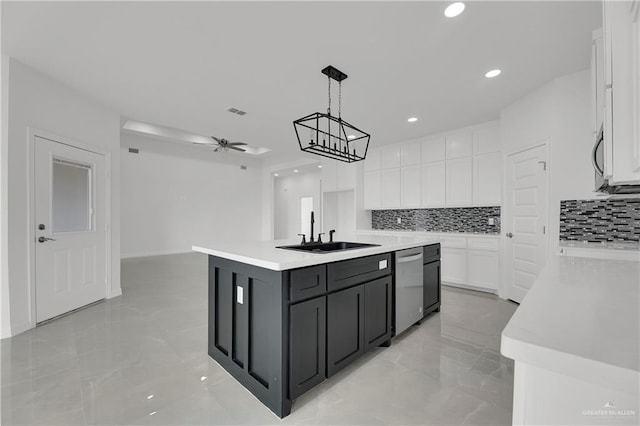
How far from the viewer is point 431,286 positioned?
126 inches

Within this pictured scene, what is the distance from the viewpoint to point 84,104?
3.52m

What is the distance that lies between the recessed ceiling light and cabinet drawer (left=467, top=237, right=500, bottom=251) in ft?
10.8

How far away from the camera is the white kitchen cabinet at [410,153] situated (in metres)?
5.30

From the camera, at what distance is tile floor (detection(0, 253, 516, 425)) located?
5.38ft

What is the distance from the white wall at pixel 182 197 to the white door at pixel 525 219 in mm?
7115

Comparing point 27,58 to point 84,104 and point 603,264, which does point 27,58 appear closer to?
point 84,104

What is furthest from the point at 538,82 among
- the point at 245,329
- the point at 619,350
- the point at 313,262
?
the point at 245,329

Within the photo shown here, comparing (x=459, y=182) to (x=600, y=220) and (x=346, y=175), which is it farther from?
(x=346, y=175)

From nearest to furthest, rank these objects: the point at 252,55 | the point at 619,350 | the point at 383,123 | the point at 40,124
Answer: the point at 619,350
the point at 252,55
the point at 40,124
the point at 383,123

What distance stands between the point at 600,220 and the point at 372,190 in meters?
3.71

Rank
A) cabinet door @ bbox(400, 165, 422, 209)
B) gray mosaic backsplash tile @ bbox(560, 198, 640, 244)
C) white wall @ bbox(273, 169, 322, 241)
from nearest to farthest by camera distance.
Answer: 1. gray mosaic backsplash tile @ bbox(560, 198, 640, 244)
2. cabinet door @ bbox(400, 165, 422, 209)
3. white wall @ bbox(273, 169, 322, 241)

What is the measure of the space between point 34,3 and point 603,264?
4127mm

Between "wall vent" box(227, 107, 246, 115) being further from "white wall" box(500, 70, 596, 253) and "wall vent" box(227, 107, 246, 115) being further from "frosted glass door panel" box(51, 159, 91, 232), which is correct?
"white wall" box(500, 70, 596, 253)

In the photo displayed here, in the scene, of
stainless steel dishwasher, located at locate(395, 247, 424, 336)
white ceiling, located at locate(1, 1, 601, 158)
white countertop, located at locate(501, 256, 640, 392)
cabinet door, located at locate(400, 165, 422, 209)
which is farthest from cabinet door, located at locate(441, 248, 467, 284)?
white countertop, located at locate(501, 256, 640, 392)
